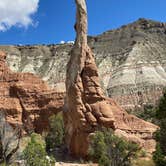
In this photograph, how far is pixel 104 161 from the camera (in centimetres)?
2316

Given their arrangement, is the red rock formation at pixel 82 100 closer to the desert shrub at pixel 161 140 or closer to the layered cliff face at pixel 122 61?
the desert shrub at pixel 161 140

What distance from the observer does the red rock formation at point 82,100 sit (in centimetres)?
3083

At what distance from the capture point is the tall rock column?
101 feet

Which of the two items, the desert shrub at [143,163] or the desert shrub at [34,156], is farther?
the desert shrub at [143,163]

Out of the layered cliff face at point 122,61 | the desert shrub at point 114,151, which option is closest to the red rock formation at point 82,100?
the desert shrub at point 114,151

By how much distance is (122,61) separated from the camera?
11456 cm

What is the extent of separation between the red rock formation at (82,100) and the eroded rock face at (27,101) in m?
9.47

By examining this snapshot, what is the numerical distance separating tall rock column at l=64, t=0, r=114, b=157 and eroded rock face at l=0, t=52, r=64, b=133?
372 inches

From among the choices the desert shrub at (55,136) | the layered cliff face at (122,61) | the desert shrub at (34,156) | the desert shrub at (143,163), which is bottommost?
the desert shrub at (143,163)

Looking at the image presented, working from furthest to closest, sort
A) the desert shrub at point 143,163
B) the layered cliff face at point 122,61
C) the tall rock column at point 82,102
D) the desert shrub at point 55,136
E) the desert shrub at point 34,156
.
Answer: the layered cliff face at point 122,61 → the desert shrub at point 55,136 → the tall rock column at point 82,102 → the desert shrub at point 143,163 → the desert shrub at point 34,156

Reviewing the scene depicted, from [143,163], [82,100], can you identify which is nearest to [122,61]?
[82,100]

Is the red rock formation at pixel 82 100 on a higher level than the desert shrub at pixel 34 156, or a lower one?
higher

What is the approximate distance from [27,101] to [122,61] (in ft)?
242

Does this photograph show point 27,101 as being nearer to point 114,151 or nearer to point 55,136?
point 55,136
